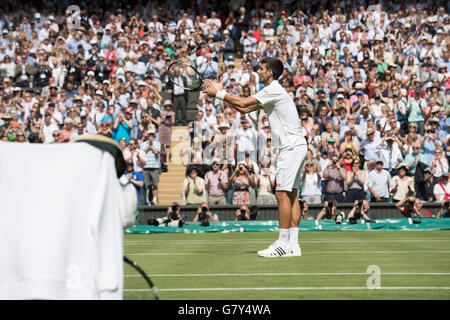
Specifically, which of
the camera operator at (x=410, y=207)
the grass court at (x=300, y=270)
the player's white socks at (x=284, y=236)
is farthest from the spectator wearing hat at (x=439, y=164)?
the player's white socks at (x=284, y=236)

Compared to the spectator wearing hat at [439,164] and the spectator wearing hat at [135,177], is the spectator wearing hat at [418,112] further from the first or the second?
the spectator wearing hat at [135,177]

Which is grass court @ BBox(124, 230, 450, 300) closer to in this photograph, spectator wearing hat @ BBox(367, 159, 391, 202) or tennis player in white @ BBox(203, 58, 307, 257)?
tennis player in white @ BBox(203, 58, 307, 257)

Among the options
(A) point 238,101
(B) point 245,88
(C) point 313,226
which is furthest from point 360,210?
(A) point 238,101

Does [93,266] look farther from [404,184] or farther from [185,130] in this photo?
[185,130]

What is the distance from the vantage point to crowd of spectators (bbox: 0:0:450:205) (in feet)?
61.1

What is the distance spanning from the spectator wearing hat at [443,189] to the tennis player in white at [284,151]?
9921 mm

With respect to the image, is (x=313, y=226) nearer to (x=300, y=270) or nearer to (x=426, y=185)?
(x=426, y=185)

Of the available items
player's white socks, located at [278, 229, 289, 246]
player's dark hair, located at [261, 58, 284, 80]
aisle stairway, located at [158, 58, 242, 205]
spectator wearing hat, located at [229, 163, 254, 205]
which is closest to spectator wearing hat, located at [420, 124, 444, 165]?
spectator wearing hat, located at [229, 163, 254, 205]

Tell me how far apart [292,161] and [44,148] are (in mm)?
5561

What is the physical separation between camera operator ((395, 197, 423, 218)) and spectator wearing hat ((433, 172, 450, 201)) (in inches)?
47.6

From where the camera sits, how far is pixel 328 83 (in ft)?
71.3

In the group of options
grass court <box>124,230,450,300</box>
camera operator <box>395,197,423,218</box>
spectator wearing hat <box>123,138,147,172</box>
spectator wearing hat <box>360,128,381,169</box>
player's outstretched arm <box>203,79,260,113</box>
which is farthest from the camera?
spectator wearing hat <box>123,138,147,172</box>

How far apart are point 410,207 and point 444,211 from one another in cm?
84

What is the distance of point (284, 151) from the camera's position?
30.3 feet
